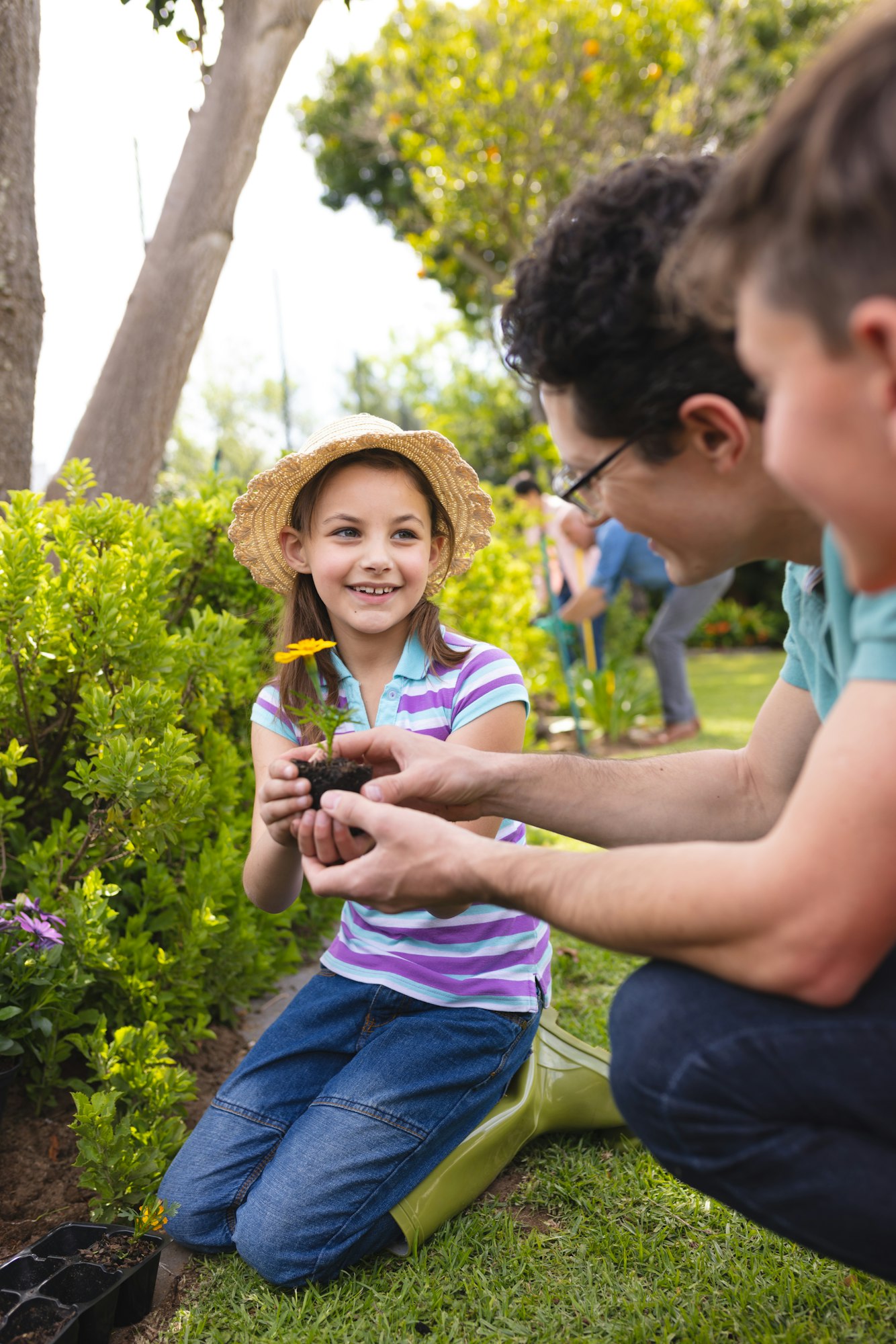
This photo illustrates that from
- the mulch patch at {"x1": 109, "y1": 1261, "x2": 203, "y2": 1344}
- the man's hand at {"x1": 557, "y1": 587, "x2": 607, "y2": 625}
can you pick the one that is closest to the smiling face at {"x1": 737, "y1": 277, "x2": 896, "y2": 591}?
the mulch patch at {"x1": 109, "y1": 1261, "x2": 203, "y2": 1344}

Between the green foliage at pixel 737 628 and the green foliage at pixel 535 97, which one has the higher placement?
the green foliage at pixel 535 97

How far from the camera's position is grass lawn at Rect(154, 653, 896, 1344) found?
175cm

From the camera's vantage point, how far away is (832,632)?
1.44 metres

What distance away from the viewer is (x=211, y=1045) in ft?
9.37

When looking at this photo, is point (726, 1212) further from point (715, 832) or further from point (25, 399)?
point (25, 399)

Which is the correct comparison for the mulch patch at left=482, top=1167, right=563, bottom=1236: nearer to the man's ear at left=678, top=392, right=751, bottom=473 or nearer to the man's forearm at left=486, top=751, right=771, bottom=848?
the man's forearm at left=486, top=751, right=771, bottom=848

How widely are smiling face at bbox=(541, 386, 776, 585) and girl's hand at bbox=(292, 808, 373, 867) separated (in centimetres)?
71

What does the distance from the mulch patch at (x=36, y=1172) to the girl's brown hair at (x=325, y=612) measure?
111 cm

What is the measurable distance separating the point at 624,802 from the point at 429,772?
1.35 ft

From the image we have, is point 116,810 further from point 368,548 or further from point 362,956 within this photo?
point 368,548

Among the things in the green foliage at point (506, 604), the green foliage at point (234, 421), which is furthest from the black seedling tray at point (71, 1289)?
the green foliage at point (234, 421)

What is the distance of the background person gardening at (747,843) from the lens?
98 cm

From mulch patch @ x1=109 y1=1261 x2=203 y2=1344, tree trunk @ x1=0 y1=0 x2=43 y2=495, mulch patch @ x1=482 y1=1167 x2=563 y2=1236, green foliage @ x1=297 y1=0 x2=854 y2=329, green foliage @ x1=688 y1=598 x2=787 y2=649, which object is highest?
green foliage @ x1=297 y1=0 x2=854 y2=329

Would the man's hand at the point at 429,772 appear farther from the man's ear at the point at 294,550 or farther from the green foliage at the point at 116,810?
the man's ear at the point at 294,550
